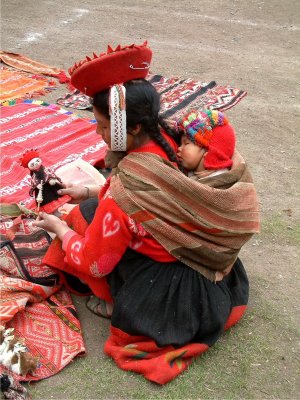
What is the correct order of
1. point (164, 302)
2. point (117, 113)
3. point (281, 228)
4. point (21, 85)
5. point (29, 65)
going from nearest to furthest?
point (117, 113) < point (164, 302) < point (281, 228) < point (21, 85) < point (29, 65)

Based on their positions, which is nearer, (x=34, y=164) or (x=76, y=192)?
(x=34, y=164)

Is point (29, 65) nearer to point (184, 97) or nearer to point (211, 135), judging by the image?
point (184, 97)

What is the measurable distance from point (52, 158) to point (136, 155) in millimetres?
2146

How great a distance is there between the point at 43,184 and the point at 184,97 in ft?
10.3

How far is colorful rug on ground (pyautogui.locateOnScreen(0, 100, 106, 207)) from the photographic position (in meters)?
4.17

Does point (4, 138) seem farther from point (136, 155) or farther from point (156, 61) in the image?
point (156, 61)

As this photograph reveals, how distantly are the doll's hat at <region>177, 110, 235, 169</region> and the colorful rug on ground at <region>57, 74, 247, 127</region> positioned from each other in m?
2.78

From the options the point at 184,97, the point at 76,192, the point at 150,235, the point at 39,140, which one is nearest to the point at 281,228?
the point at 76,192

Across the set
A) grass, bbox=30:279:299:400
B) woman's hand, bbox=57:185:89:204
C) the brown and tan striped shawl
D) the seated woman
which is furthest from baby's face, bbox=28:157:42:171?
grass, bbox=30:279:299:400

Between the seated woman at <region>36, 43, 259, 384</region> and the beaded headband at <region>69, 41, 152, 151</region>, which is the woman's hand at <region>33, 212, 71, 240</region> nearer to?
the seated woman at <region>36, 43, 259, 384</region>

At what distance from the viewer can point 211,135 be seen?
8.56 ft

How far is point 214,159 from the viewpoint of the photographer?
2.65 meters

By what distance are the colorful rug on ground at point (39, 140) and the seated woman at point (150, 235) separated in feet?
4.84

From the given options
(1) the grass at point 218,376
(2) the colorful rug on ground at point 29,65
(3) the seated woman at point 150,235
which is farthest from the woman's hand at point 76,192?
(2) the colorful rug on ground at point 29,65
